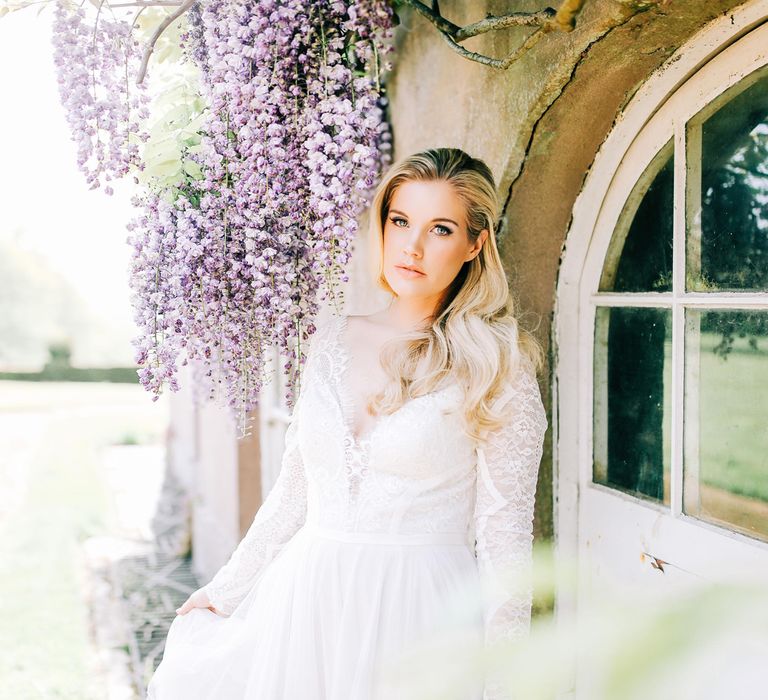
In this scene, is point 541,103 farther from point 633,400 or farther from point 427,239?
point 633,400

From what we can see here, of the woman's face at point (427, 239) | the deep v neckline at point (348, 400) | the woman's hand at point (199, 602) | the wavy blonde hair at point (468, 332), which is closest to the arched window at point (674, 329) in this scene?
the wavy blonde hair at point (468, 332)

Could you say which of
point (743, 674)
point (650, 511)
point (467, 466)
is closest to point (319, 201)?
point (467, 466)

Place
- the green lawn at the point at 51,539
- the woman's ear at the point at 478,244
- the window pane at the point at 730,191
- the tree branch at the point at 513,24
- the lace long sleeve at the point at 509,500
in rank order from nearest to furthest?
the tree branch at the point at 513,24 < the window pane at the point at 730,191 < the lace long sleeve at the point at 509,500 < the woman's ear at the point at 478,244 < the green lawn at the point at 51,539

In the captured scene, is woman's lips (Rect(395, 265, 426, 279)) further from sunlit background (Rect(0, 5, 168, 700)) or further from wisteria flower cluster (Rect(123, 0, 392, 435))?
sunlit background (Rect(0, 5, 168, 700))

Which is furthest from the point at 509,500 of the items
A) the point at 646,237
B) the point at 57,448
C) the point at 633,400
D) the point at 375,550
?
the point at 57,448

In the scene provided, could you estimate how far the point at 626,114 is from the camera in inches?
73.0

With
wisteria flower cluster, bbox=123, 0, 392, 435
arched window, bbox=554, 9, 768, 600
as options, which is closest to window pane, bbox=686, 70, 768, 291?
arched window, bbox=554, 9, 768, 600

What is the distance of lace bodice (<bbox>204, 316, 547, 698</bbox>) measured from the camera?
68.3 inches

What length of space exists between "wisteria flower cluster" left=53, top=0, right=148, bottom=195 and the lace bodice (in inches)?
32.0

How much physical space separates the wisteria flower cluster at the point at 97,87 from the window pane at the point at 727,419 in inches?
57.6

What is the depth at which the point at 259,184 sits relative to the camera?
1979 mm

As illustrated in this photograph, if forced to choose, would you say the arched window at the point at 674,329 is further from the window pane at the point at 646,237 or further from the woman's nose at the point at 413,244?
the woman's nose at the point at 413,244

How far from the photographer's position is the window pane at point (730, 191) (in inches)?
60.0

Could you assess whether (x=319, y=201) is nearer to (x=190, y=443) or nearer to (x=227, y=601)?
(x=227, y=601)
